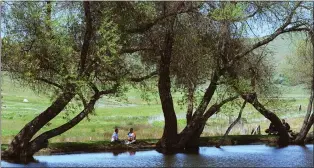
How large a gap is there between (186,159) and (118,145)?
4653 millimetres

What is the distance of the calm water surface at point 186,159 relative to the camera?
17047 mm

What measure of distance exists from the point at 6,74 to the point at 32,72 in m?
1.34

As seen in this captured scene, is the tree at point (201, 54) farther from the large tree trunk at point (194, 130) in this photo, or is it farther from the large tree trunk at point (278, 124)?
the large tree trunk at point (278, 124)

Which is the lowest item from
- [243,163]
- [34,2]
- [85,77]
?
[243,163]

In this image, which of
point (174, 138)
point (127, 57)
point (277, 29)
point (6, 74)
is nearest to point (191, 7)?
point (127, 57)

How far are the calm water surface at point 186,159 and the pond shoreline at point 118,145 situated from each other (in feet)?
2.34

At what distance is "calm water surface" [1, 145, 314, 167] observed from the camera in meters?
17.0

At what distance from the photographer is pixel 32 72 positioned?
16.9 metres

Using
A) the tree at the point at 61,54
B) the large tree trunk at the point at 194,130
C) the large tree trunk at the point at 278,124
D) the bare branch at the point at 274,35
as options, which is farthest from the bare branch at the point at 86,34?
the large tree trunk at the point at 278,124

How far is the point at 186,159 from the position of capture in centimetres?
1852

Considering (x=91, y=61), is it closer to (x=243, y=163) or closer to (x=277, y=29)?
(x=243, y=163)

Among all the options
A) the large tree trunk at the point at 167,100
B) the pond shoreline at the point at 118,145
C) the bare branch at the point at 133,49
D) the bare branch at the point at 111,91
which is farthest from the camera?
the large tree trunk at the point at 167,100

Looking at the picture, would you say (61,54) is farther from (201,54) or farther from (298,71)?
(298,71)

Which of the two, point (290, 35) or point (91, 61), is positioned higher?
point (290, 35)
